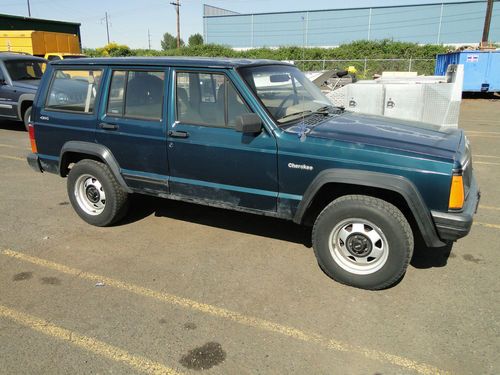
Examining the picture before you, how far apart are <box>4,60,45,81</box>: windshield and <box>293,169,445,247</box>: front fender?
1029 cm

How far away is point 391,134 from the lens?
11.9 ft

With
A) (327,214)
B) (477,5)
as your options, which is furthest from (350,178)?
(477,5)

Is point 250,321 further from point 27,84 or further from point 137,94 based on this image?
point 27,84

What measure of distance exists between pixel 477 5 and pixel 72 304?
6284cm

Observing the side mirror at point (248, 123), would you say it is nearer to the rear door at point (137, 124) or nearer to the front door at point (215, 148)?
the front door at point (215, 148)

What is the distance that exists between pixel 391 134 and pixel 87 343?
288 centimetres

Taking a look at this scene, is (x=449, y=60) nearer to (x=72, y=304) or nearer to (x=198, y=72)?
(x=198, y=72)

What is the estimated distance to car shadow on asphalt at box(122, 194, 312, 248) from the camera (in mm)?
4718

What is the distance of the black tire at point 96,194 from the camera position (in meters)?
4.62

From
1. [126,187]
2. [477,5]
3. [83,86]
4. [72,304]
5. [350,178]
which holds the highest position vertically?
[477,5]

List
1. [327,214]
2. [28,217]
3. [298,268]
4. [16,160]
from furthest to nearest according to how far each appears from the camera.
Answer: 1. [16,160]
2. [28,217]
3. [298,268]
4. [327,214]

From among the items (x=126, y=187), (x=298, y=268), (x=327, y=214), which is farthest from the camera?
(x=126, y=187)

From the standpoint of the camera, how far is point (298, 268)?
3926 millimetres

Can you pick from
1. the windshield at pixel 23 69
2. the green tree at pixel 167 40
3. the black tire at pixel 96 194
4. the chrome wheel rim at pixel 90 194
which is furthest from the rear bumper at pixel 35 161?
the green tree at pixel 167 40
